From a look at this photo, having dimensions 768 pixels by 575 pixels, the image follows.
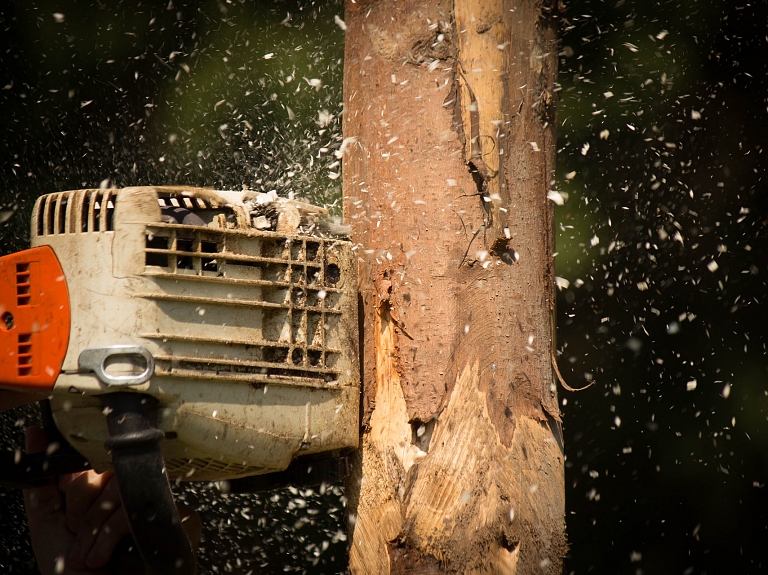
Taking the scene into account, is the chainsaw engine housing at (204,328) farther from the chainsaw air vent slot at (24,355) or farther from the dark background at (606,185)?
the dark background at (606,185)

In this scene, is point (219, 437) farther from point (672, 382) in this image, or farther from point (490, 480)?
point (672, 382)

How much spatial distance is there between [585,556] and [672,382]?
94 cm

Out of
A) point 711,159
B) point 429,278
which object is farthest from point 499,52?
point 711,159

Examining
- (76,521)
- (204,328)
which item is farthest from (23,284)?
(76,521)

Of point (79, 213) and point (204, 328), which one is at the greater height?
point (79, 213)

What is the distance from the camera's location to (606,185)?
3.38 meters

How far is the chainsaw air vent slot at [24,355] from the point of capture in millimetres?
1069

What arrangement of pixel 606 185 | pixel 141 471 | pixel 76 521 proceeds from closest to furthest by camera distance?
pixel 141 471 < pixel 76 521 < pixel 606 185

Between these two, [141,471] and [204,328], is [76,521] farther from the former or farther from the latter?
[204,328]

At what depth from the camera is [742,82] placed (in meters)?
Result: 3.34

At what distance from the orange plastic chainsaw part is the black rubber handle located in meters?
0.10

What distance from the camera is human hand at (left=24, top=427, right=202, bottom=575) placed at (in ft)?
4.32

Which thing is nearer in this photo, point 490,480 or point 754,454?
point 490,480

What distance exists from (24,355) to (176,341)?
23 centimetres
